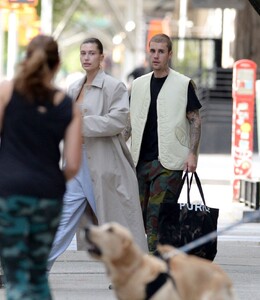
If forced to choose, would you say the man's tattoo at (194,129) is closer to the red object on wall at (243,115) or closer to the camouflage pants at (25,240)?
the camouflage pants at (25,240)

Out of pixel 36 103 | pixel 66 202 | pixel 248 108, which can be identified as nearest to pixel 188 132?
pixel 66 202

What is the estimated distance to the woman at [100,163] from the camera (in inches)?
350

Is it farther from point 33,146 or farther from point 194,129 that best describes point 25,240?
point 194,129

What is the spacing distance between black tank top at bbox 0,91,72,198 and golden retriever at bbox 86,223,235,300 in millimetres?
312

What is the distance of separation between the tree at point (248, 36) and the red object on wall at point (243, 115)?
1264 cm

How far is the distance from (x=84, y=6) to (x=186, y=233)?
43.9 metres

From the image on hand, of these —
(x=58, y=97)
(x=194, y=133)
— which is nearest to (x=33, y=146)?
(x=58, y=97)

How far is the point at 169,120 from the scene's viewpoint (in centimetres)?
928

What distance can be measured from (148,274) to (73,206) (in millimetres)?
2985

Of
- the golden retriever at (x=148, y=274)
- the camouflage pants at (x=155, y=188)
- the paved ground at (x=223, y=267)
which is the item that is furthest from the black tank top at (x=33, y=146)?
the camouflage pants at (x=155, y=188)

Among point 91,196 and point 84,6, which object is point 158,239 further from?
point 84,6

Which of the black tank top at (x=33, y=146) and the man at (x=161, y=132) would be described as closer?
the black tank top at (x=33, y=146)

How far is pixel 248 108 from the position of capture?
676 inches

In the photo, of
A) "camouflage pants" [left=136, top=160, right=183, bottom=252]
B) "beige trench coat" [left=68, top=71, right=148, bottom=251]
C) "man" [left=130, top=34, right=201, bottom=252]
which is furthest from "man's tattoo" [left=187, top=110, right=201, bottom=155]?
"beige trench coat" [left=68, top=71, right=148, bottom=251]
